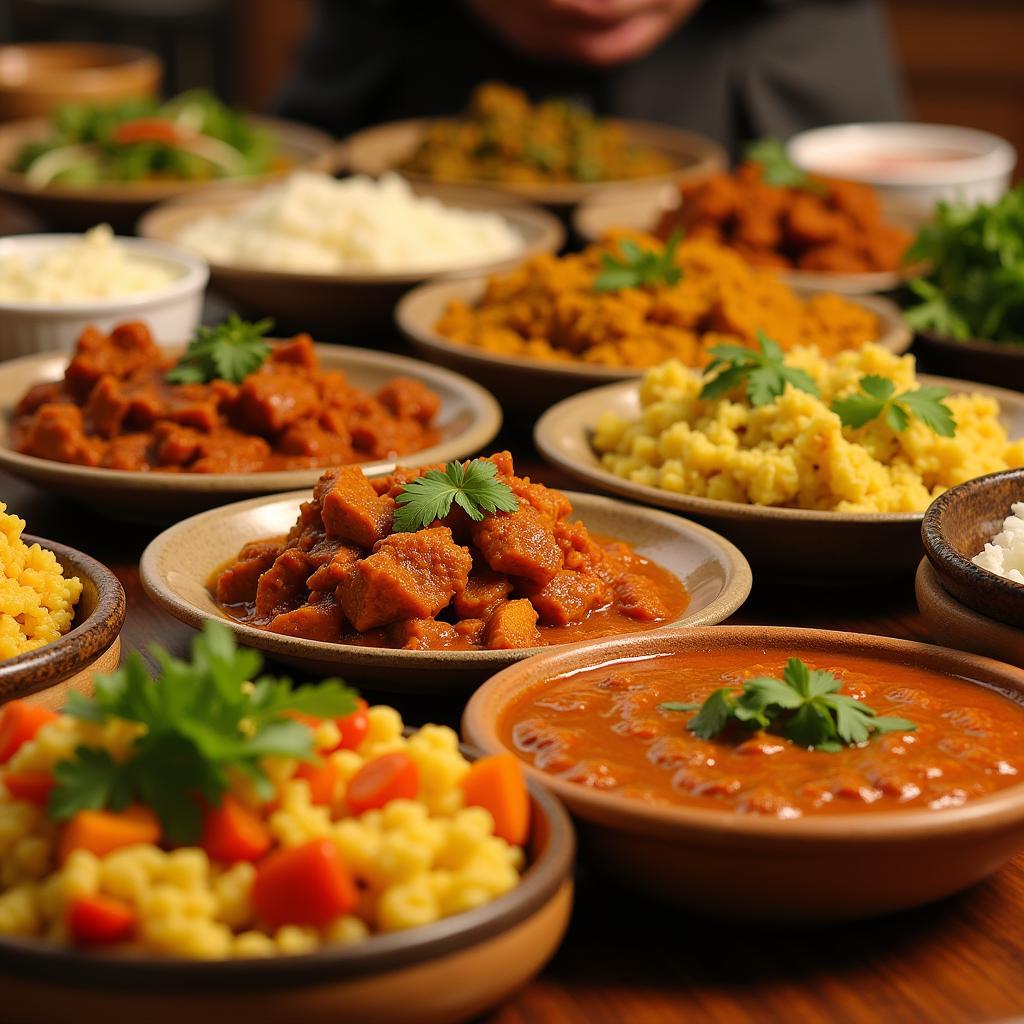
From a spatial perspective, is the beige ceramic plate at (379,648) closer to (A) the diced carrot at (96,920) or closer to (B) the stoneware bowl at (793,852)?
→ (B) the stoneware bowl at (793,852)

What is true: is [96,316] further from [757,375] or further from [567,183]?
[567,183]

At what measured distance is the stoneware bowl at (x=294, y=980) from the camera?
1332 mm

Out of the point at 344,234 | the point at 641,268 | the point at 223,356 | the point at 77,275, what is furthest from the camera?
the point at 344,234

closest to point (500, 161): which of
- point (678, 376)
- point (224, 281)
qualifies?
point (224, 281)

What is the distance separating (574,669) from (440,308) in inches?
75.6

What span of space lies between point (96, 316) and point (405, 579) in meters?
1.66

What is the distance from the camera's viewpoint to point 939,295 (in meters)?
3.79

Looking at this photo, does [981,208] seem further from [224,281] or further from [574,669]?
[574,669]

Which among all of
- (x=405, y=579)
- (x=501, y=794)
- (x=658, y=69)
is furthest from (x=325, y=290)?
(x=658, y=69)

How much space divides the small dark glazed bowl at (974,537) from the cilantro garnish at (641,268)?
120cm

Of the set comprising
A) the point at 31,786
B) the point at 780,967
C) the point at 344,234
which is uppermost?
the point at 31,786

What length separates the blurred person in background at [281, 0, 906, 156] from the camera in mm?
6273

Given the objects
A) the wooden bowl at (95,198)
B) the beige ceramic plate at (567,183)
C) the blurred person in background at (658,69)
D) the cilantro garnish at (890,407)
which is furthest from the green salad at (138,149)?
the cilantro garnish at (890,407)

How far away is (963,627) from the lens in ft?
6.93
